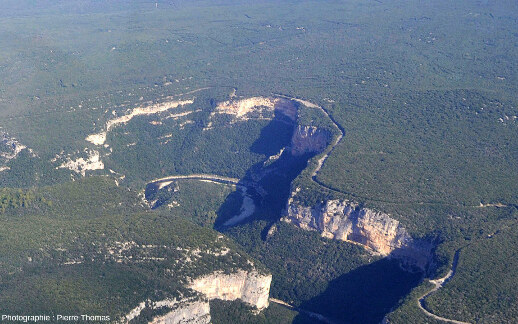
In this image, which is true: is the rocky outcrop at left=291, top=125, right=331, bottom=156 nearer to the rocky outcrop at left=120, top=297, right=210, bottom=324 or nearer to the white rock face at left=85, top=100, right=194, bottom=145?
the white rock face at left=85, top=100, right=194, bottom=145

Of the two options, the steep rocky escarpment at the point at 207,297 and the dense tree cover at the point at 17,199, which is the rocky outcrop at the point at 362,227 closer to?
the steep rocky escarpment at the point at 207,297

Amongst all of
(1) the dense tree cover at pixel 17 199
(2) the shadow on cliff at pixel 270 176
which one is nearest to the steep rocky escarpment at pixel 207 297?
(2) the shadow on cliff at pixel 270 176

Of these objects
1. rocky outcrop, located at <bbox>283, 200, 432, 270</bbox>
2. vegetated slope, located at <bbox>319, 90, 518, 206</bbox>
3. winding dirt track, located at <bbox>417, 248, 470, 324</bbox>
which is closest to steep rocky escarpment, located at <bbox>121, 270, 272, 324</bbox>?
rocky outcrop, located at <bbox>283, 200, 432, 270</bbox>

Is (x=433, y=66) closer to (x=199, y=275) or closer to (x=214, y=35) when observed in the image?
(x=214, y=35)

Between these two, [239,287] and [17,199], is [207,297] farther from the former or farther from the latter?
[17,199]

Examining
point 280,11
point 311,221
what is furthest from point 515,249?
point 280,11

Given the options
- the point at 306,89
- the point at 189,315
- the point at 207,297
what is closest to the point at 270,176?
the point at 306,89
